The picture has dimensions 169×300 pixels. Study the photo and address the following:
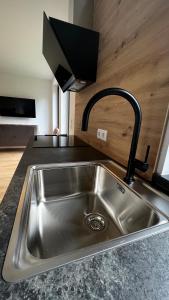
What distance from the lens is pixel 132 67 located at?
2.48ft

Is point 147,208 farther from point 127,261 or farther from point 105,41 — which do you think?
point 105,41

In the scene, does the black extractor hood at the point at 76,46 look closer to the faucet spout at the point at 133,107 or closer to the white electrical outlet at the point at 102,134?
the white electrical outlet at the point at 102,134

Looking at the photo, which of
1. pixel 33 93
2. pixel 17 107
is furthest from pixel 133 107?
pixel 33 93

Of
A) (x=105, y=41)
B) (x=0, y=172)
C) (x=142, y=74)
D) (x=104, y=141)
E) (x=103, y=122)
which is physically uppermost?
(x=105, y=41)

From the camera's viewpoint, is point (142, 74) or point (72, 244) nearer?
point (72, 244)

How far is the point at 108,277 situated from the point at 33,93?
5.18 m

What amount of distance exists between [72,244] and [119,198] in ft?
0.96

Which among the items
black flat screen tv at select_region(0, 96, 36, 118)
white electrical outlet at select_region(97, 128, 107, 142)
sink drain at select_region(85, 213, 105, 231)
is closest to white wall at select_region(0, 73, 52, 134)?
black flat screen tv at select_region(0, 96, 36, 118)

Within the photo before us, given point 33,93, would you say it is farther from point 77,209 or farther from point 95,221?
point 95,221

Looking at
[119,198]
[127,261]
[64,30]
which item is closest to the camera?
[127,261]

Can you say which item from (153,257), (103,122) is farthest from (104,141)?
(153,257)

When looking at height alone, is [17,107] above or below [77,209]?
above

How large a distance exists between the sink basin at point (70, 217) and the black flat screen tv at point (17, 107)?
4372mm

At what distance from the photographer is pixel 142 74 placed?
688mm
